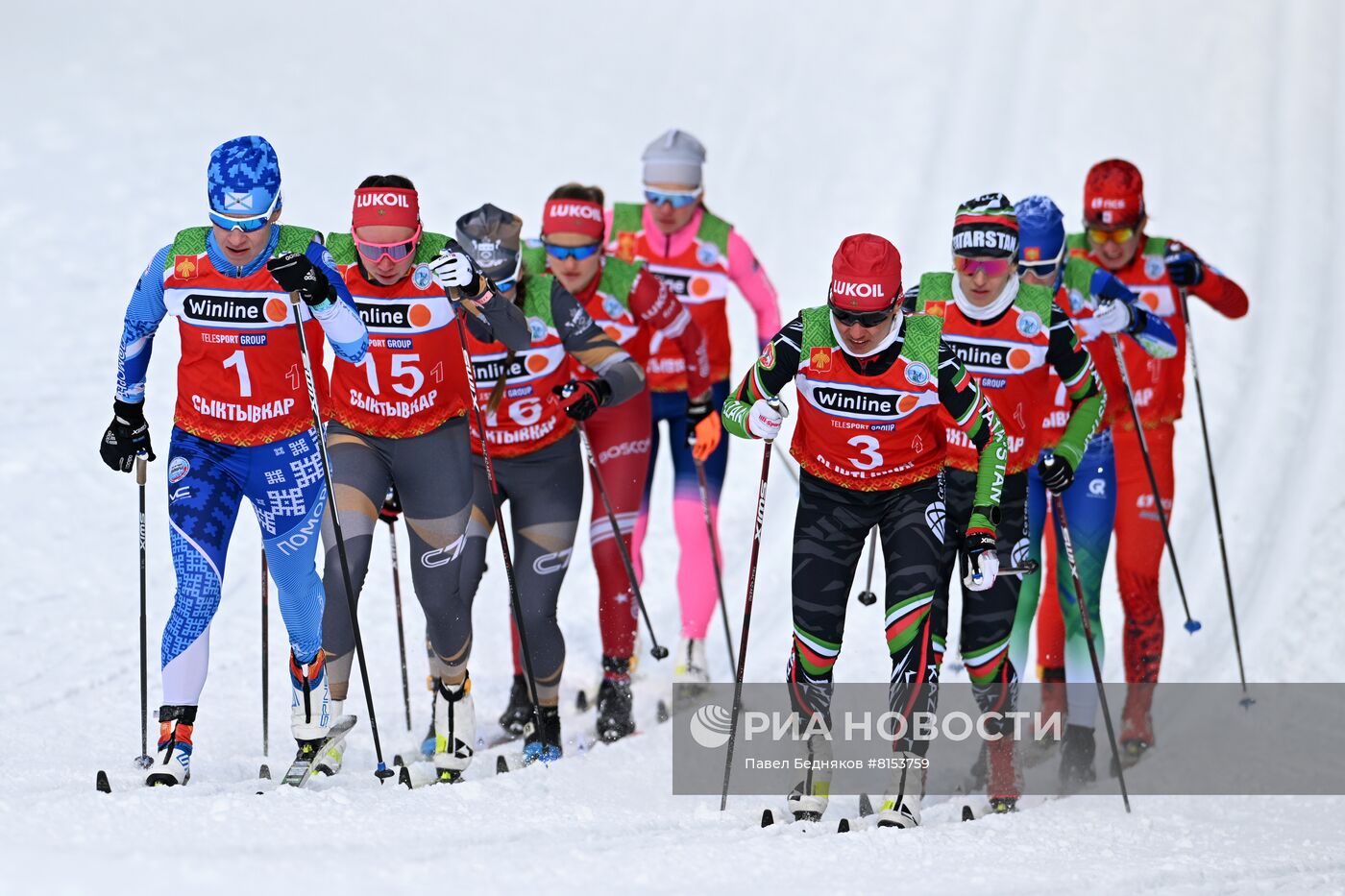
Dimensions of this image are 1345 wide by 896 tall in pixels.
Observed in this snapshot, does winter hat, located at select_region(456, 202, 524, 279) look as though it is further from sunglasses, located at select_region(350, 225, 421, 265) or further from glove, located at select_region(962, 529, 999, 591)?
glove, located at select_region(962, 529, 999, 591)

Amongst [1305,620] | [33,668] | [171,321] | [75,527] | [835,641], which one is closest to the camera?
[835,641]

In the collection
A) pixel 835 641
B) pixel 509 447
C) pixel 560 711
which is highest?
pixel 509 447

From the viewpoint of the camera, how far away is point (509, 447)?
7785 millimetres

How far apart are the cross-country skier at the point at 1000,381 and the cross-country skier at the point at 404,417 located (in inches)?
71.9

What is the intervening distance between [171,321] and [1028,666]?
773 centimetres

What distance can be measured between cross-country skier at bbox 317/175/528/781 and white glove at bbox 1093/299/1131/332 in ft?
8.54

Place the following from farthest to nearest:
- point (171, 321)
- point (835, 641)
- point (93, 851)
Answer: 1. point (171, 321)
2. point (835, 641)
3. point (93, 851)

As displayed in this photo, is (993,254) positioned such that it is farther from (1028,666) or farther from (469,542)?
(1028,666)

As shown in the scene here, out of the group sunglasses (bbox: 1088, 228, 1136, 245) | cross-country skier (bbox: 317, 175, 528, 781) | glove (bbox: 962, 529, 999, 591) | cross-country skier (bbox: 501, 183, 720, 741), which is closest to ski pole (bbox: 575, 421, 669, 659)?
cross-country skier (bbox: 501, 183, 720, 741)

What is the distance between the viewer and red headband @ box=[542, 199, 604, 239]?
8031mm

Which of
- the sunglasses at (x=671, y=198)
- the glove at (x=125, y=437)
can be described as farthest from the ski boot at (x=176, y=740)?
the sunglasses at (x=671, y=198)

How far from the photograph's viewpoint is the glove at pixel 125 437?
6734 mm

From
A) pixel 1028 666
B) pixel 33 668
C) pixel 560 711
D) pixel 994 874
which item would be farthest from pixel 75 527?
pixel 994 874

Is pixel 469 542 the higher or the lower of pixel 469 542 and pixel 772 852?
the higher
